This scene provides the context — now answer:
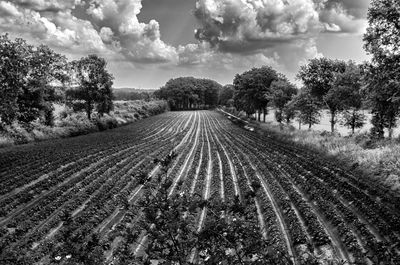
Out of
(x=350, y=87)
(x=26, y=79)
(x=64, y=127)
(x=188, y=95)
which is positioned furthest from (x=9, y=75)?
(x=188, y=95)

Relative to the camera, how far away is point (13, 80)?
80.7ft

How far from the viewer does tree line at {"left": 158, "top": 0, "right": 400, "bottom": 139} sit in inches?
829

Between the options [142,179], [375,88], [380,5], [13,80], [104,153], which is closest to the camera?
[142,179]

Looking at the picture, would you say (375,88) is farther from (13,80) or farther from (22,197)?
(13,80)

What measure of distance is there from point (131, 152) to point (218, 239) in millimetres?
25843

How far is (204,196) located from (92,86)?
37022 millimetres

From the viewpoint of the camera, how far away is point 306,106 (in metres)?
44.1

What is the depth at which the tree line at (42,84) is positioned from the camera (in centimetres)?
2453

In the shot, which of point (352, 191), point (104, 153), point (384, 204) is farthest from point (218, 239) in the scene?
point (104, 153)

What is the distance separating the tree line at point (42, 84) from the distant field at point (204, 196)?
5.13 m

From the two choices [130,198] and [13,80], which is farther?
[13,80]

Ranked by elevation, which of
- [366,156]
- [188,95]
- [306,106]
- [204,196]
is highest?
[188,95]

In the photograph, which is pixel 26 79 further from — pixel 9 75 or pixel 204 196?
pixel 204 196

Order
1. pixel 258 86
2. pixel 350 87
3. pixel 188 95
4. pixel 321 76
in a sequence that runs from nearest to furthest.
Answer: pixel 350 87
pixel 321 76
pixel 258 86
pixel 188 95
